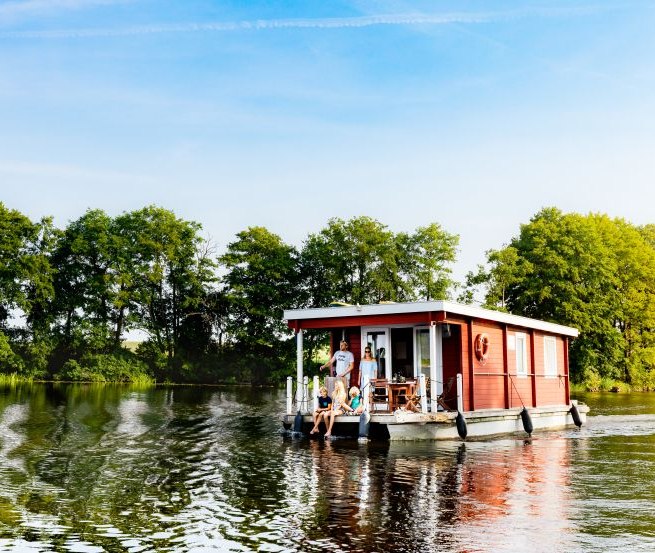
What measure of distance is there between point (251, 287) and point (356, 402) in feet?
135

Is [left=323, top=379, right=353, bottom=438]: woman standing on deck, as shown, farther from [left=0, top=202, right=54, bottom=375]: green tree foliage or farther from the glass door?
[left=0, top=202, right=54, bottom=375]: green tree foliage

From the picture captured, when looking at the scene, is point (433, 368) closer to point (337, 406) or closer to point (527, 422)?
point (337, 406)

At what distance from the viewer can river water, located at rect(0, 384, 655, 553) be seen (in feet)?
28.4

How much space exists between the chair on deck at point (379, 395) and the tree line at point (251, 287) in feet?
120

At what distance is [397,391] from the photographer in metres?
20.0

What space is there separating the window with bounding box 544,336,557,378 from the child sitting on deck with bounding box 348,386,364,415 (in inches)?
361

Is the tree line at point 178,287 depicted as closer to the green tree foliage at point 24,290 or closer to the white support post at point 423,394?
the green tree foliage at point 24,290

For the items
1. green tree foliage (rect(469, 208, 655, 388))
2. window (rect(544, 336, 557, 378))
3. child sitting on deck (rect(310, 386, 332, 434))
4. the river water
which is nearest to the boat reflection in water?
the river water

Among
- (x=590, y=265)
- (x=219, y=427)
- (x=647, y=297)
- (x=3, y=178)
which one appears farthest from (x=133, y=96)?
(x=647, y=297)

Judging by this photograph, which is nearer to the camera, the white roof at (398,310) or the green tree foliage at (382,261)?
the white roof at (398,310)

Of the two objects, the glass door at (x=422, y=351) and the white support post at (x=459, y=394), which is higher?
the glass door at (x=422, y=351)

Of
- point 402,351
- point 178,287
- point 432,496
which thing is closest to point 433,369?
point 402,351

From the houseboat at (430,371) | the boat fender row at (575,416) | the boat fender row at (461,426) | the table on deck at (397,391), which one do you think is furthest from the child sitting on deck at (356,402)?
the boat fender row at (575,416)

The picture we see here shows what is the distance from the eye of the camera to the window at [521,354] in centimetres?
2427
